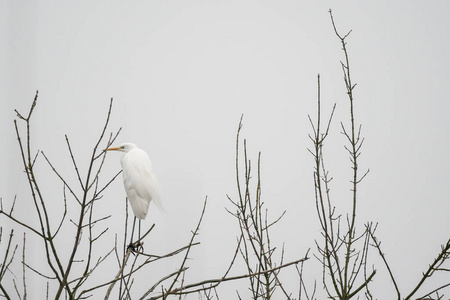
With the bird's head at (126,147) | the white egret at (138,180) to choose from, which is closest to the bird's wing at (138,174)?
the white egret at (138,180)

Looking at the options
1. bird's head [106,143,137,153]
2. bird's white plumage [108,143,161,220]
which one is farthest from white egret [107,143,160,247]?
bird's head [106,143,137,153]

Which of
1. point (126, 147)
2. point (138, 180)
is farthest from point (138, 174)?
point (126, 147)

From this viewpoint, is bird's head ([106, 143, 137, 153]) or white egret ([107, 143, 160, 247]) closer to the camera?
white egret ([107, 143, 160, 247])

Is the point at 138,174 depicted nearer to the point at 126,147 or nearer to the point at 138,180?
the point at 138,180

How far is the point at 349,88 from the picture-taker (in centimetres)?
152

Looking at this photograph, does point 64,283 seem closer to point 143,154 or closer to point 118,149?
point 143,154

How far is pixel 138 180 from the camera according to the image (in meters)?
2.93

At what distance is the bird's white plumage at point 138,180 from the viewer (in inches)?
115

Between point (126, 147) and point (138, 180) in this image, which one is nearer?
point (138, 180)

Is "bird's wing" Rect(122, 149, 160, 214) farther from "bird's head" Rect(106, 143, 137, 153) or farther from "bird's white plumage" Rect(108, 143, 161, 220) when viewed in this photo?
"bird's head" Rect(106, 143, 137, 153)

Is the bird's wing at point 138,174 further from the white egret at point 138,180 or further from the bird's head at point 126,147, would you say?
the bird's head at point 126,147

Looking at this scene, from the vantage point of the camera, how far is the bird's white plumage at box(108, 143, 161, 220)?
292 cm

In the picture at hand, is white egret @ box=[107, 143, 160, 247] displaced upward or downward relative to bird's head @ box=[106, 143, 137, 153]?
downward

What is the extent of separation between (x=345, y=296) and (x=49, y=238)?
97 centimetres
